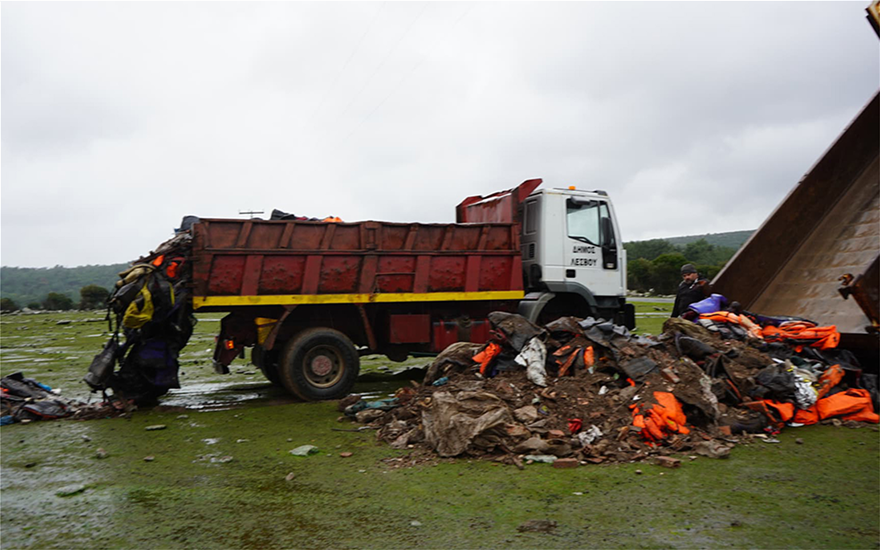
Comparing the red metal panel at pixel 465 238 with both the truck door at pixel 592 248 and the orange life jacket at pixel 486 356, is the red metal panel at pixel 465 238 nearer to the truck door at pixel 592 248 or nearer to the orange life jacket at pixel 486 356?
the truck door at pixel 592 248

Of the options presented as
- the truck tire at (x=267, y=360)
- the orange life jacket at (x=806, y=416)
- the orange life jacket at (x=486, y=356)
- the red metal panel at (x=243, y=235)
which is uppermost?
the red metal panel at (x=243, y=235)

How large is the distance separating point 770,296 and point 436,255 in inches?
169

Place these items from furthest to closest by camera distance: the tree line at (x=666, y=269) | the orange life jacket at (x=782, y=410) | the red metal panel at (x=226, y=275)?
the tree line at (x=666, y=269), the red metal panel at (x=226, y=275), the orange life jacket at (x=782, y=410)

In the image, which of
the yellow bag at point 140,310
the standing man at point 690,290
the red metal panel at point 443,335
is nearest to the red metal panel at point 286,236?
the yellow bag at point 140,310

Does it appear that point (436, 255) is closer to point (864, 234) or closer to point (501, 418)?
point (501, 418)

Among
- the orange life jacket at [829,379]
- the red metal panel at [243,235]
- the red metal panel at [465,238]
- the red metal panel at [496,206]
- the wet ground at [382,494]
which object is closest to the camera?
the wet ground at [382,494]

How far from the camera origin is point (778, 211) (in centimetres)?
798

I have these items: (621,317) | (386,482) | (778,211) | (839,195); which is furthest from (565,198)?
(386,482)

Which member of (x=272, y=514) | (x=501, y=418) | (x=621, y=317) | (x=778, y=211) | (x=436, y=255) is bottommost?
(x=272, y=514)

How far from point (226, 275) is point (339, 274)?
4.24 feet

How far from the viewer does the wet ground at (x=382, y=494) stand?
3.34 meters

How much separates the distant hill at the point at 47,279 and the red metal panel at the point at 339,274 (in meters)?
66.3

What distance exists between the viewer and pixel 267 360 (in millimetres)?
7758

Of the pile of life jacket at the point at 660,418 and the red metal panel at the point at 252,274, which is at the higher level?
the red metal panel at the point at 252,274
